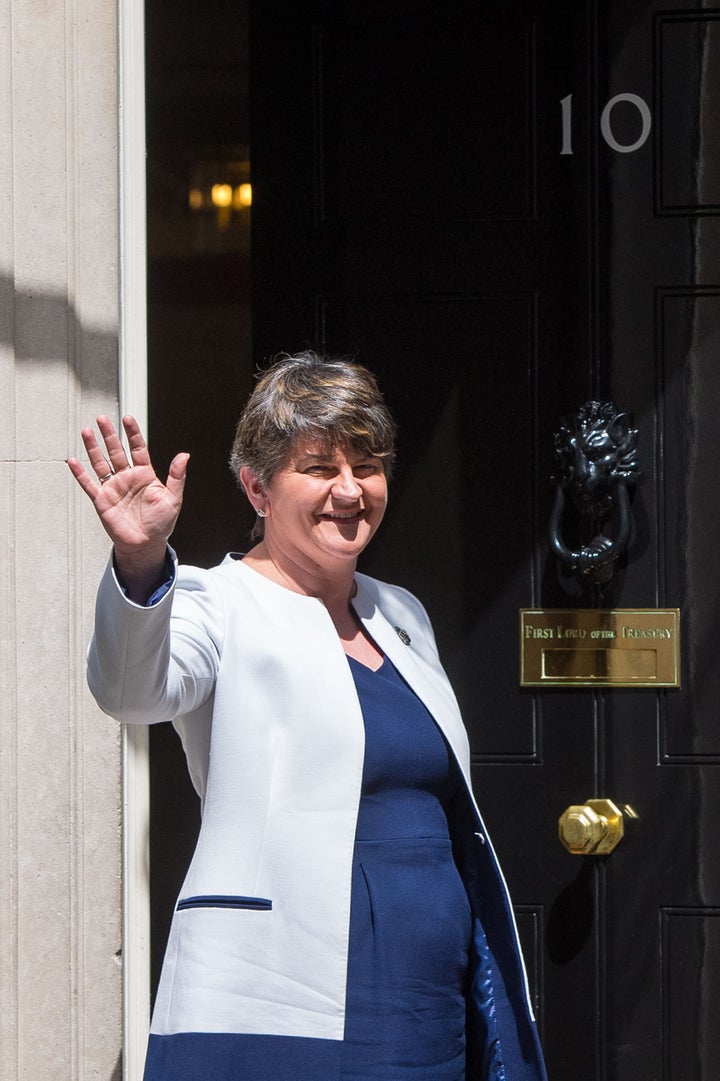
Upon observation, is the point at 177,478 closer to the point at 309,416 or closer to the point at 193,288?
the point at 309,416

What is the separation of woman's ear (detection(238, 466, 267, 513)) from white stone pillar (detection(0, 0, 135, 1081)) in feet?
2.08

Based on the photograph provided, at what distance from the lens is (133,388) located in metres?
2.97

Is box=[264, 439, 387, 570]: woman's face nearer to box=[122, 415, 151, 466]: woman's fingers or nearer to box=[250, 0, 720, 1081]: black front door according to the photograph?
box=[122, 415, 151, 466]: woman's fingers

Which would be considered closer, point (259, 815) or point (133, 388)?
point (259, 815)

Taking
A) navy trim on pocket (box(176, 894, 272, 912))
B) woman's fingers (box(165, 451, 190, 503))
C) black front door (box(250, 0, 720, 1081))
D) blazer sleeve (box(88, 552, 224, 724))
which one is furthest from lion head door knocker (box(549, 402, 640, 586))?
woman's fingers (box(165, 451, 190, 503))

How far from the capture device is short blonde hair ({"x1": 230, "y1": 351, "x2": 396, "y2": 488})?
2.33 m

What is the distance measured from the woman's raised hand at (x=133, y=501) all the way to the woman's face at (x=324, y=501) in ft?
1.41

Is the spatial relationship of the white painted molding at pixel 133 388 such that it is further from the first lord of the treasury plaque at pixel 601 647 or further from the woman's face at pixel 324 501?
the first lord of the treasury plaque at pixel 601 647

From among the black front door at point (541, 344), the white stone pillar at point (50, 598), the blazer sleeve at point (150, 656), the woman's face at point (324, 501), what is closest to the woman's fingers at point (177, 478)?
the blazer sleeve at point (150, 656)

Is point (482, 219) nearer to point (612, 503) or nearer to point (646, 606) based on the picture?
point (612, 503)

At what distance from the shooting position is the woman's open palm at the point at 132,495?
1.88m

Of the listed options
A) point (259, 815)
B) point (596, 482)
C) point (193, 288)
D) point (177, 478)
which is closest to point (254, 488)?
point (177, 478)

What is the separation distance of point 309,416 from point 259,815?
0.70m

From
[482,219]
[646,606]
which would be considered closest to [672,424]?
[646,606]
